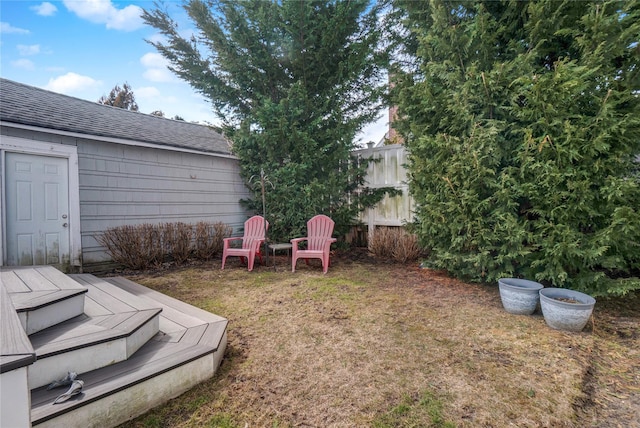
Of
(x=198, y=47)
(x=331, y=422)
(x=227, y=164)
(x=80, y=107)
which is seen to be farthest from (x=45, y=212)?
(x=331, y=422)

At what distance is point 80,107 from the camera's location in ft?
18.2

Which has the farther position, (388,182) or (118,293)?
(388,182)

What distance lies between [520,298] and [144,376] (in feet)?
10.2

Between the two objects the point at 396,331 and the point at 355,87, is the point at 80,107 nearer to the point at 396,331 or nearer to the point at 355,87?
the point at 355,87

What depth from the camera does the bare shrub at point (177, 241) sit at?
532cm

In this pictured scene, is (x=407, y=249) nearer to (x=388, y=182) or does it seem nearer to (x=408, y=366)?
(x=388, y=182)

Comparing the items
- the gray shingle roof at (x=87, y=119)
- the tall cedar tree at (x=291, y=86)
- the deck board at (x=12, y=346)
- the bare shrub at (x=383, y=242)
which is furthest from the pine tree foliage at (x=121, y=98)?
the deck board at (x=12, y=346)

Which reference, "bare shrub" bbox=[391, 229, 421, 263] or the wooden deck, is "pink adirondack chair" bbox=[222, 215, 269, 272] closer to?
the wooden deck

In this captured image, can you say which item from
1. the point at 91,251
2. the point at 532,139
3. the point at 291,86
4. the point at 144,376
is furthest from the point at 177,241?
the point at 532,139

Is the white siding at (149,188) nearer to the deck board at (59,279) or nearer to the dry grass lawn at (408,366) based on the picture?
the deck board at (59,279)

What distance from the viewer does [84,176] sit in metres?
4.70

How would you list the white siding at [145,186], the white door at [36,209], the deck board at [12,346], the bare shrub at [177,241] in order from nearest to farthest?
1. the deck board at [12,346]
2. the white door at [36,209]
3. the white siding at [145,186]
4. the bare shrub at [177,241]

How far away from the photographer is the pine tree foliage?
55.1 feet

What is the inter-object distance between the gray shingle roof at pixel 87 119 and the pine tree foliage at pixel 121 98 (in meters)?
13.0
